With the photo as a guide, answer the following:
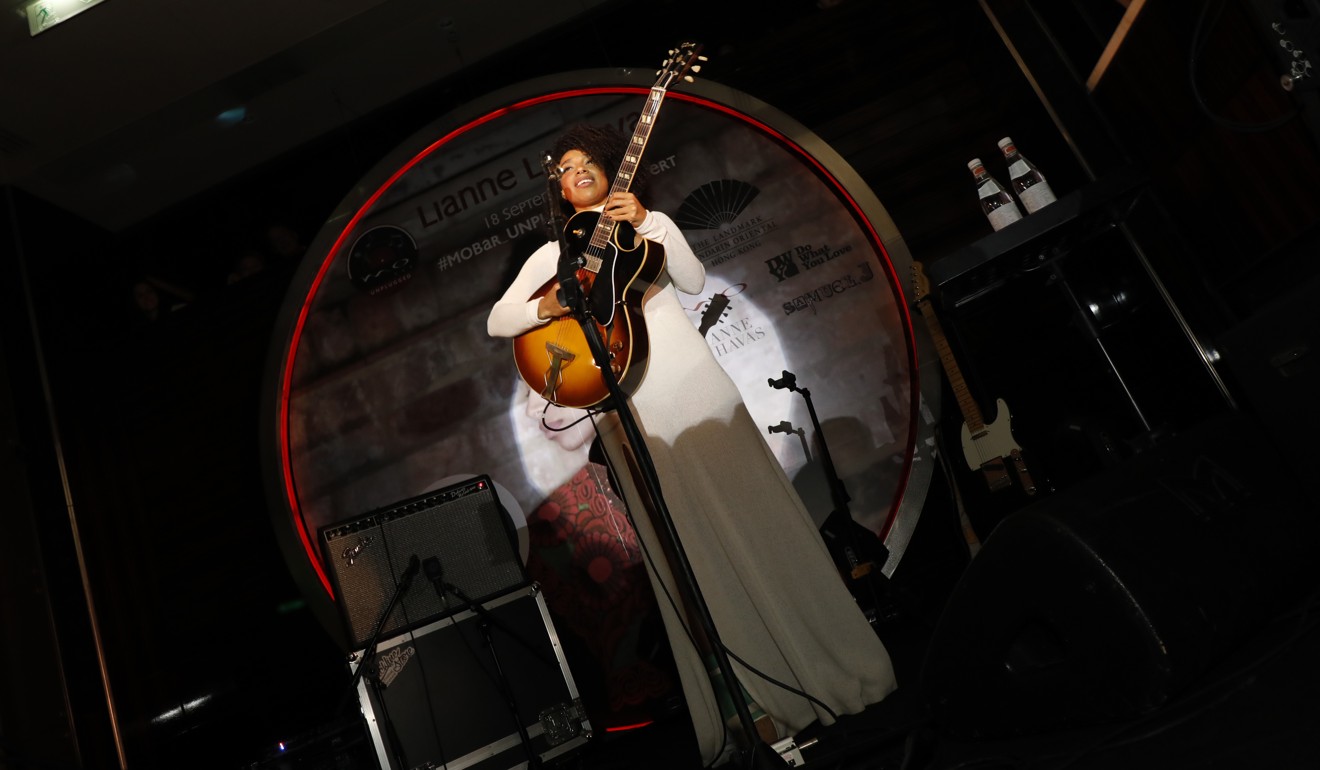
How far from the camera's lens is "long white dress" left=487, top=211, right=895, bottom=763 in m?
2.53

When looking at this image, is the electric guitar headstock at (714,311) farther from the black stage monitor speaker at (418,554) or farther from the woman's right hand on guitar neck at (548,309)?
the black stage monitor speaker at (418,554)

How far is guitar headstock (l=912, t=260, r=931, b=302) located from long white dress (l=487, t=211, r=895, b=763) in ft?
3.74

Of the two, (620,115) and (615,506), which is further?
(620,115)

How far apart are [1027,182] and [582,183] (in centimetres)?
164

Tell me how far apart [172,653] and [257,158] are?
2363mm

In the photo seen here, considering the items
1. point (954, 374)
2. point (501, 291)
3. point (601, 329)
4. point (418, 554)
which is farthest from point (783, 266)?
point (418, 554)

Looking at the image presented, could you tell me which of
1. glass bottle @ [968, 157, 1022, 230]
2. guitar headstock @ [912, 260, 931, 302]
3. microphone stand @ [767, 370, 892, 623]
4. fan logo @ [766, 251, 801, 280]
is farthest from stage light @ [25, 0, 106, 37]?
glass bottle @ [968, 157, 1022, 230]

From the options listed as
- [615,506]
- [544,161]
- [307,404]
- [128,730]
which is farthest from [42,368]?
[544,161]

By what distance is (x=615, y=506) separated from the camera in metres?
3.61

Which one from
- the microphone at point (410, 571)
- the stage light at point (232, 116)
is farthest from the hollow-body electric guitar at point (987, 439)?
the stage light at point (232, 116)

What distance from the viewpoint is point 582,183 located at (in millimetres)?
3168

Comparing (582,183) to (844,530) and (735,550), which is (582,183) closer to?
(735,550)

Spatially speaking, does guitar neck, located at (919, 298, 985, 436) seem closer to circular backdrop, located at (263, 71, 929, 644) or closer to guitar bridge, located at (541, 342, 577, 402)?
circular backdrop, located at (263, 71, 929, 644)

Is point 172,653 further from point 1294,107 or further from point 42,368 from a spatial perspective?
point 1294,107
